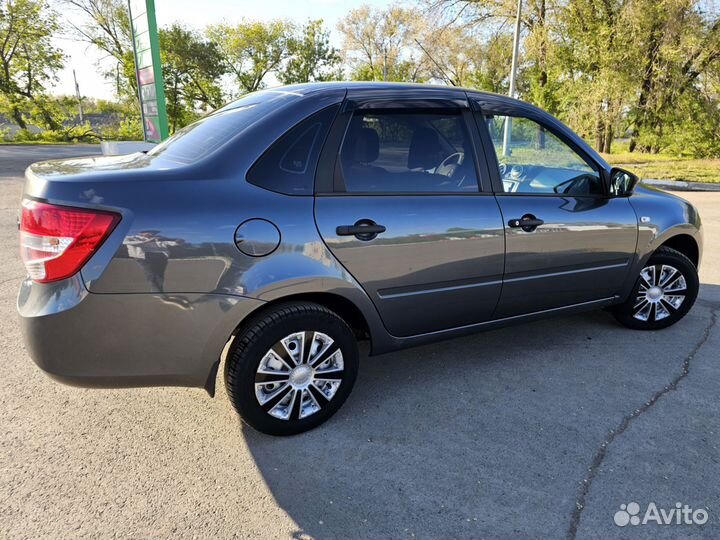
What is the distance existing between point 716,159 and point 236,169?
917 inches

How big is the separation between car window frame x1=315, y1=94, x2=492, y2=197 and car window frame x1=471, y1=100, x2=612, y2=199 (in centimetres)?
4

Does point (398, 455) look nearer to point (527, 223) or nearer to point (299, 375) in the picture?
point (299, 375)

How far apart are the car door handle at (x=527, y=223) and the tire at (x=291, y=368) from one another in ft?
3.95

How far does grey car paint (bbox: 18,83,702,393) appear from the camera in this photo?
2111 millimetres

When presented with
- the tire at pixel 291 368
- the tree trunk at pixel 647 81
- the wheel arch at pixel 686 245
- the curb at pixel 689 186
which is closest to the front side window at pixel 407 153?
the tire at pixel 291 368

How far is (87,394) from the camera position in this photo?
9.87 ft

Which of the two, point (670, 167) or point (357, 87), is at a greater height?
point (357, 87)

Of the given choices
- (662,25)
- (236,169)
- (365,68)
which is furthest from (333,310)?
(365,68)

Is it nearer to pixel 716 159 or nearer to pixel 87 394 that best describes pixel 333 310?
pixel 87 394

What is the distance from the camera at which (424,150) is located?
2.87 meters

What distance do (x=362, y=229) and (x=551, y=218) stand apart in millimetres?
1352

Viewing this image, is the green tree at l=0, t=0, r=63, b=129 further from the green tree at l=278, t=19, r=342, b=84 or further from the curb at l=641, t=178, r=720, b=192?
the curb at l=641, t=178, r=720, b=192

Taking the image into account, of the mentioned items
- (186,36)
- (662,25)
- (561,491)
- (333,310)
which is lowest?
(561,491)

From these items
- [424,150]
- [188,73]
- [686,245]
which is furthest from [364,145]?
[188,73]
